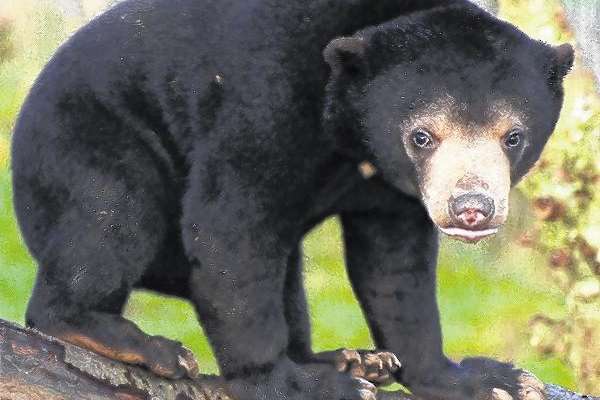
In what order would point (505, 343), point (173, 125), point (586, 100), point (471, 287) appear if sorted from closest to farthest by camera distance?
point (173, 125) < point (586, 100) < point (505, 343) < point (471, 287)

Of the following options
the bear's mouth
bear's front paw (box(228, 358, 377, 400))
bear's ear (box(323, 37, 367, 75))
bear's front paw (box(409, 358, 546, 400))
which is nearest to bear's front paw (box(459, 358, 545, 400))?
bear's front paw (box(409, 358, 546, 400))

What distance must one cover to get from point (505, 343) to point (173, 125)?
5.33 m

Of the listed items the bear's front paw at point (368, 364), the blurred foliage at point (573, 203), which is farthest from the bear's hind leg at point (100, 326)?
the blurred foliage at point (573, 203)

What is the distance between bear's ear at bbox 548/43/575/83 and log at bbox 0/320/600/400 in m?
1.44

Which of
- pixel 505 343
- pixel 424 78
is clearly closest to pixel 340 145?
pixel 424 78

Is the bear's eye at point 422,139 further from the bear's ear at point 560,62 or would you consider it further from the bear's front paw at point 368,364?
the bear's front paw at point 368,364

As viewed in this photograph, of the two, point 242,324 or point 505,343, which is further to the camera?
point 505,343

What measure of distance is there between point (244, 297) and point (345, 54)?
74 centimetres

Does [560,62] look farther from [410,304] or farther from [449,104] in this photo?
[410,304]

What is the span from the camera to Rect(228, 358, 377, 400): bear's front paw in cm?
323

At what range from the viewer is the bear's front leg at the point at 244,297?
313 centimetres

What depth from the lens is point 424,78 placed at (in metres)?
3.07

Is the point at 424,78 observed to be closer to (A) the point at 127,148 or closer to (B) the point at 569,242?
(A) the point at 127,148

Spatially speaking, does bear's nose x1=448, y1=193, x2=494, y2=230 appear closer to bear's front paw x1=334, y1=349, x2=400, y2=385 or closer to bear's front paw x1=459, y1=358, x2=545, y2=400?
bear's front paw x1=334, y1=349, x2=400, y2=385
